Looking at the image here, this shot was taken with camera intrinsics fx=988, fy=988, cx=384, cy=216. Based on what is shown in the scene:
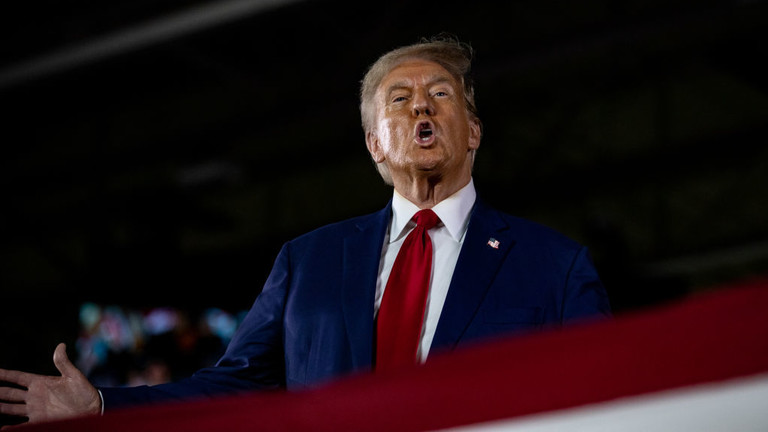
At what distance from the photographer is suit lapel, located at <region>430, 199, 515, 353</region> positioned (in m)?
1.54

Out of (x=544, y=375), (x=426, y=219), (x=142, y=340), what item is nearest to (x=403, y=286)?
(x=426, y=219)

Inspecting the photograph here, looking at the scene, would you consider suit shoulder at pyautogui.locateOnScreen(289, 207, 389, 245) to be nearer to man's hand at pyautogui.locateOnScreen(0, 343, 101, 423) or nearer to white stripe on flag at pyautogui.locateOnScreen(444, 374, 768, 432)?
man's hand at pyautogui.locateOnScreen(0, 343, 101, 423)

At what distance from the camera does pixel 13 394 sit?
56.5 inches

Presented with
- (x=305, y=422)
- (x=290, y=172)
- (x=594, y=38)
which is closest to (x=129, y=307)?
(x=290, y=172)

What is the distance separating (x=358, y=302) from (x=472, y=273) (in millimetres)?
192

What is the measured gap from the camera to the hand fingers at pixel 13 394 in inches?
56.3

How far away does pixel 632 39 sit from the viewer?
5676 mm

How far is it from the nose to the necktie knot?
0.22 metres

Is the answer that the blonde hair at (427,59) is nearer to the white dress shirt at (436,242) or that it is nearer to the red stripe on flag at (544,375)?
the white dress shirt at (436,242)

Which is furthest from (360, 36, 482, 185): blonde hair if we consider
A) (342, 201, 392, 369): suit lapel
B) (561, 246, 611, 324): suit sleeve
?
(561, 246, 611, 324): suit sleeve

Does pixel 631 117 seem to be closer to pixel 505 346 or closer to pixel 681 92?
pixel 681 92

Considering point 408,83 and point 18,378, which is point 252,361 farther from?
point 408,83

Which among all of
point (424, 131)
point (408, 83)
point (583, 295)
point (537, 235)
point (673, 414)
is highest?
point (408, 83)

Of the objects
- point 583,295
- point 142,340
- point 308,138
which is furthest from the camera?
point 308,138
